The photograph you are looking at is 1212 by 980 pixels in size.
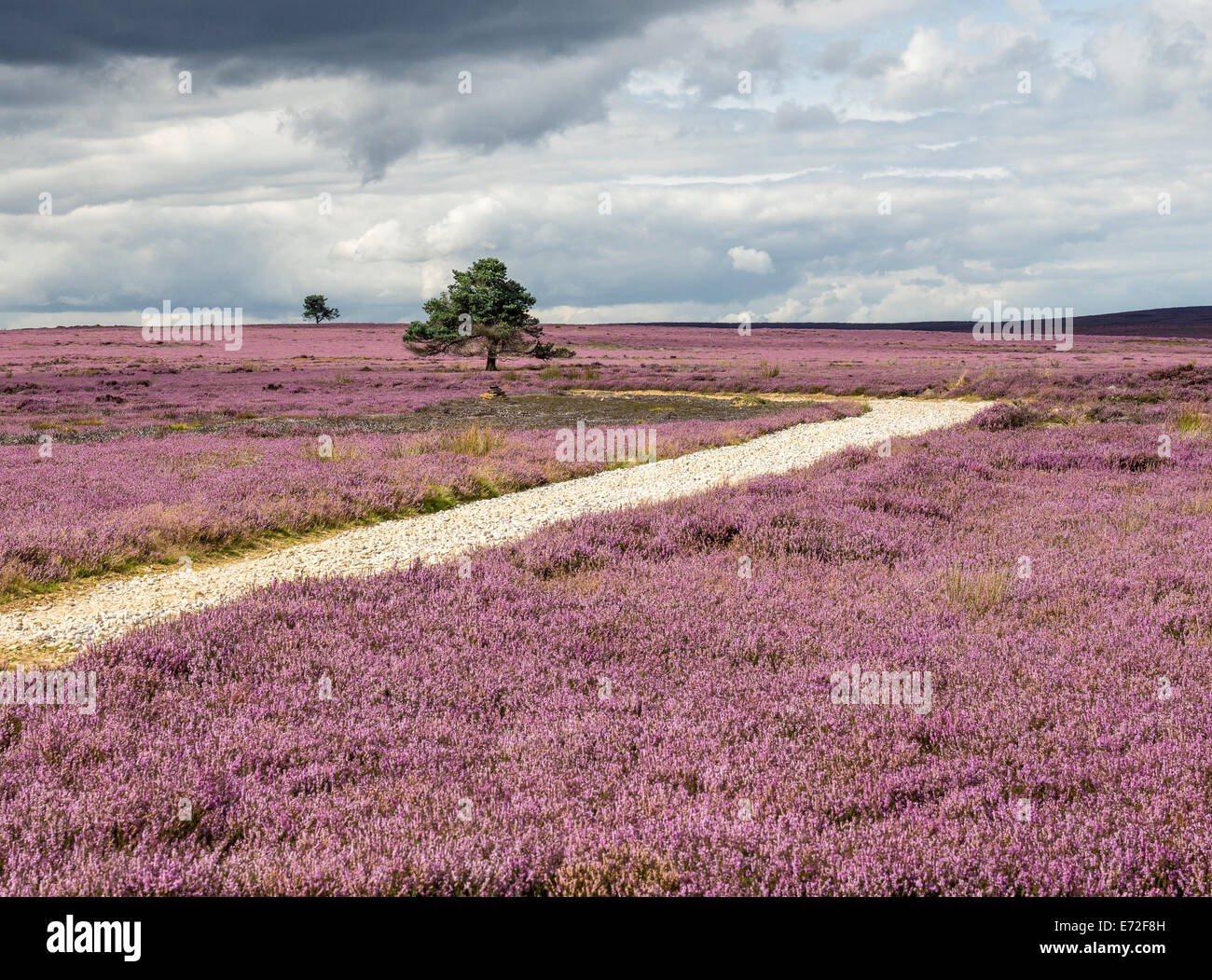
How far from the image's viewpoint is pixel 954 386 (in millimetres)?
38688

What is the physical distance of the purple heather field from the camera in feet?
10.8

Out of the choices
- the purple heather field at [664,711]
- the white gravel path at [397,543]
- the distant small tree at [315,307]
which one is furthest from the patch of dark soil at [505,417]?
the distant small tree at [315,307]

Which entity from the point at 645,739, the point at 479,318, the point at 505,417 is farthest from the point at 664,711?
the point at 479,318

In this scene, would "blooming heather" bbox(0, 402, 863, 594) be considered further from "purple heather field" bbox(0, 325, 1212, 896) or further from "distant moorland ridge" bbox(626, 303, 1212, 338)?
"distant moorland ridge" bbox(626, 303, 1212, 338)

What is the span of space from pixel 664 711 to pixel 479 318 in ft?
177

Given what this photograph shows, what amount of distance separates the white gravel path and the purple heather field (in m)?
0.90

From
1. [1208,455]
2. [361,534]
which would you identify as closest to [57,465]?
[361,534]

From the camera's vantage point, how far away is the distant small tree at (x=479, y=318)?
5603cm

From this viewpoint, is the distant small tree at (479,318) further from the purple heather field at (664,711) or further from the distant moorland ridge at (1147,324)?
the distant moorland ridge at (1147,324)

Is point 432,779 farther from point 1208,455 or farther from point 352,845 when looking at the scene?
point 1208,455

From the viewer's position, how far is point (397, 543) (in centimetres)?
1120
